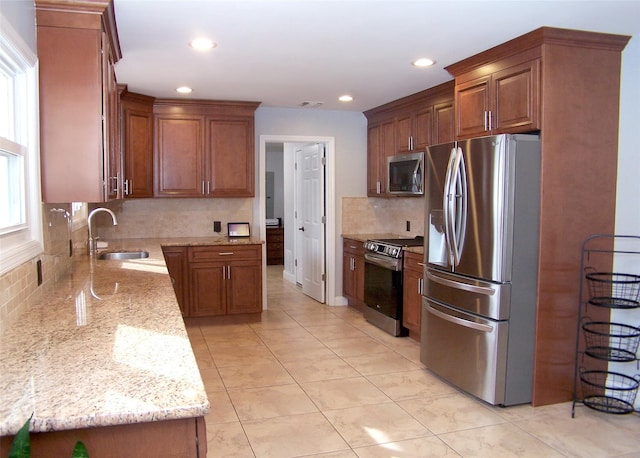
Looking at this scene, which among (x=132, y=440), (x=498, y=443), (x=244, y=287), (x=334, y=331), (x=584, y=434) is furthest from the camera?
(x=244, y=287)

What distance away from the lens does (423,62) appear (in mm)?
3900

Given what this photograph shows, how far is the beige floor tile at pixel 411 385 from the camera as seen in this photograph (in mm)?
3576

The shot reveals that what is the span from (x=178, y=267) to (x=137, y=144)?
130 centimetres

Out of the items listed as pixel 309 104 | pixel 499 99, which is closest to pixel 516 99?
pixel 499 99

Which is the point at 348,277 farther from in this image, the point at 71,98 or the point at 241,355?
the point at 71,98

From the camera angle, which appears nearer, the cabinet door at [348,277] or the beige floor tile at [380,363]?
the beige floor tile at [380,363]

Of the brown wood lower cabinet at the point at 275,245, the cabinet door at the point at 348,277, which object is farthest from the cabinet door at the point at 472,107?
the brown wood lower cabinet at the point at 275,245

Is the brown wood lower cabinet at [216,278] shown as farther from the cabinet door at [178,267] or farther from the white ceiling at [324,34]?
the white ceiling at [324,34]

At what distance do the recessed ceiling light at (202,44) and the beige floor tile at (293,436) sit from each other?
236cm

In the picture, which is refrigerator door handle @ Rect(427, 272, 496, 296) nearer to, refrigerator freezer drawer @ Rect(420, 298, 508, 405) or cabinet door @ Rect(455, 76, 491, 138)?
refrigerator freezer drawer @ Rect(420, 298, 508, 405)

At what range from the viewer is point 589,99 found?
3.30m

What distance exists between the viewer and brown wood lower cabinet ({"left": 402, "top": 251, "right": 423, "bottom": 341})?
4.59 meters

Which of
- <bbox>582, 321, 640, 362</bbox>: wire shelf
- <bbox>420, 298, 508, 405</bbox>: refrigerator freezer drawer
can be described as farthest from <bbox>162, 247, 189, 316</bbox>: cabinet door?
<bbox>582, 321, 640, 362</bbox>: wire shelf

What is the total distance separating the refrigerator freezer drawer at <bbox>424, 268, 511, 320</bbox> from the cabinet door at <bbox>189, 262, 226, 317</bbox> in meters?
2.32
